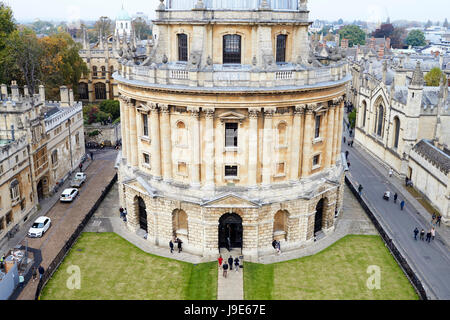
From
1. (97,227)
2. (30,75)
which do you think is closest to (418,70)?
(97,227)

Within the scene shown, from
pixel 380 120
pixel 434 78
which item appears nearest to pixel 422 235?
pixel 380 120

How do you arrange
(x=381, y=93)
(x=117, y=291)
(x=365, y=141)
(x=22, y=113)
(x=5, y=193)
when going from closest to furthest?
(x=117, y=291) → (x=5, y=193) → (x=22, y=113) → (x=381, y=93) → (x=365, y=141)

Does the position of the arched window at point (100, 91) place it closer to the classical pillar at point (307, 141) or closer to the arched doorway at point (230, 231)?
the arched doorway at point (230, 231)

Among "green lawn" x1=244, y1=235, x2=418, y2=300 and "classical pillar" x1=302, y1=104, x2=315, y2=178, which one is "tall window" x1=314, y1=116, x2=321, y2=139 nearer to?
"classical pillar" x1=302, y1=104, x2=315, y2=178

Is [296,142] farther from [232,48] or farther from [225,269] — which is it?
[225,269]

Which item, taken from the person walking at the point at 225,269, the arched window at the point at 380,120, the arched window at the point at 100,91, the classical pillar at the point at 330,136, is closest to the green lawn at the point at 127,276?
the person walking at the point at 225,269

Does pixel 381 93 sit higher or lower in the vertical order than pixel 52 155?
higher

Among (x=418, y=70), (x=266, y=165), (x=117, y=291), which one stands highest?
(x=418, y=70)

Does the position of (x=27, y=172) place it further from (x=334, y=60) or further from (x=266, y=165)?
(x=334, y=60)
